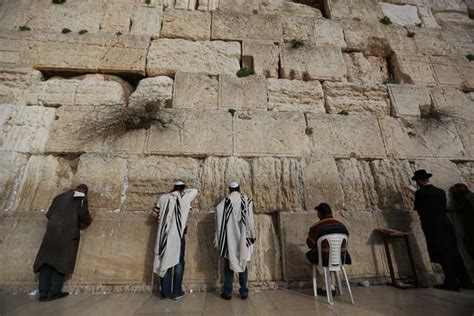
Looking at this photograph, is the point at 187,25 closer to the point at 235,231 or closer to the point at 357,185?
the point at 235,231

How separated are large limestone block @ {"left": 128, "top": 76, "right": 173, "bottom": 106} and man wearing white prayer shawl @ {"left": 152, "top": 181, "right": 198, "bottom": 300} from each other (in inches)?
83.9

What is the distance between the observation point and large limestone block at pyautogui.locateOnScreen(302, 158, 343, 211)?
409 centimetres

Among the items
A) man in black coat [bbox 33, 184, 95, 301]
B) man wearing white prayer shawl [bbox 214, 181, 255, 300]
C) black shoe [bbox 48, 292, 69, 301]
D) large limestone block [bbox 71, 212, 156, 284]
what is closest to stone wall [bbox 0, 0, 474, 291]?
large limestone block [bbox 71, 212, 156, 284]

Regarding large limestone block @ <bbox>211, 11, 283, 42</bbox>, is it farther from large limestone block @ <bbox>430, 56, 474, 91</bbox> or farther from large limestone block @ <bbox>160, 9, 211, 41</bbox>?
large limestone block @ <bbox>430, 56, 474, 91</bbox>

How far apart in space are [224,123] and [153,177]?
4.98 feet

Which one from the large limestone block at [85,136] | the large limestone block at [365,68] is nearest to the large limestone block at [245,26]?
the large limestone block at [365,68]

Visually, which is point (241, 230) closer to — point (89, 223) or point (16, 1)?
point (89, 223)

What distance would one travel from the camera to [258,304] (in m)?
2.81

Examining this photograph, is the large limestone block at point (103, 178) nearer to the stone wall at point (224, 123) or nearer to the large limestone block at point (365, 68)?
the stone wall at point (224, 123)

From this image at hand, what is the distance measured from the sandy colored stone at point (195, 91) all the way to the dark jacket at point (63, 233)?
7.48ft

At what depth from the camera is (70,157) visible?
416 cm

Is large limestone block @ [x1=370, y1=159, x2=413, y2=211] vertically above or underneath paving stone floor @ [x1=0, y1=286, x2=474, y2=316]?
above

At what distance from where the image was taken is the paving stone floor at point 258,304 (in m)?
2.53

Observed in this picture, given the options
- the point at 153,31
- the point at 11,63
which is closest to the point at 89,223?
the point at 11,63
